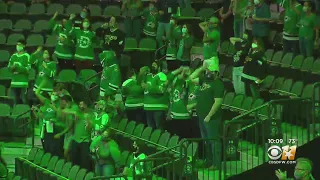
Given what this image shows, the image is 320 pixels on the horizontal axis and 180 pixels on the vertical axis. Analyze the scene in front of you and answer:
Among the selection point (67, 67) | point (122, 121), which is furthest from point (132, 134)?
point (67, 67)

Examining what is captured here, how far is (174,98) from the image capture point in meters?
16.3

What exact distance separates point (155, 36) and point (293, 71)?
14.1ft

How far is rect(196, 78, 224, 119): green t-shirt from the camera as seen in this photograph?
14.7 meters

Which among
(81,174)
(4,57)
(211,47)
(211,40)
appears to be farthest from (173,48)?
(81,174)

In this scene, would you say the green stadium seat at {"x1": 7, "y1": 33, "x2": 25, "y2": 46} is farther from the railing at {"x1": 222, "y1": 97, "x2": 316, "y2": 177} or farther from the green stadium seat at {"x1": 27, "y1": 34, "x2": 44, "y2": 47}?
the railing at {"x1": 222, "y1": 97, "x2": 316, "y2": 177}

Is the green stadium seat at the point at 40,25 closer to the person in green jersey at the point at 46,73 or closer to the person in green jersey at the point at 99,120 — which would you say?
the person in green jersey at the point at 46,73

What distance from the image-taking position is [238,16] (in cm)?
1961

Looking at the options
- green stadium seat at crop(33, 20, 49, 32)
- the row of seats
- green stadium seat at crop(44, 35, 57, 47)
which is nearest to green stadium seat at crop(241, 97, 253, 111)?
green stadium seat at crop(44, 35, 57, 47)

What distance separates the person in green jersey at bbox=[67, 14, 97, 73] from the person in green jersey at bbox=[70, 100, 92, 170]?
148 inches

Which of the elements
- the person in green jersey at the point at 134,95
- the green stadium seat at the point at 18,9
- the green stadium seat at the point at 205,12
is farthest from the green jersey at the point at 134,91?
the green stadium seat at the point at 18,9

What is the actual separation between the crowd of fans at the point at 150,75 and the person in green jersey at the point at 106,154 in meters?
0.01

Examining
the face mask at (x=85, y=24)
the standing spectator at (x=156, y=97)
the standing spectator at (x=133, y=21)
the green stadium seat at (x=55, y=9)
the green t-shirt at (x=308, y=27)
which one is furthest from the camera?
the green stadium seat at (x=55, y=9)

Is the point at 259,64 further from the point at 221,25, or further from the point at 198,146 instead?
the point at 221,25

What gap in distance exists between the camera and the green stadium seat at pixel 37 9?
23250 millimetres
